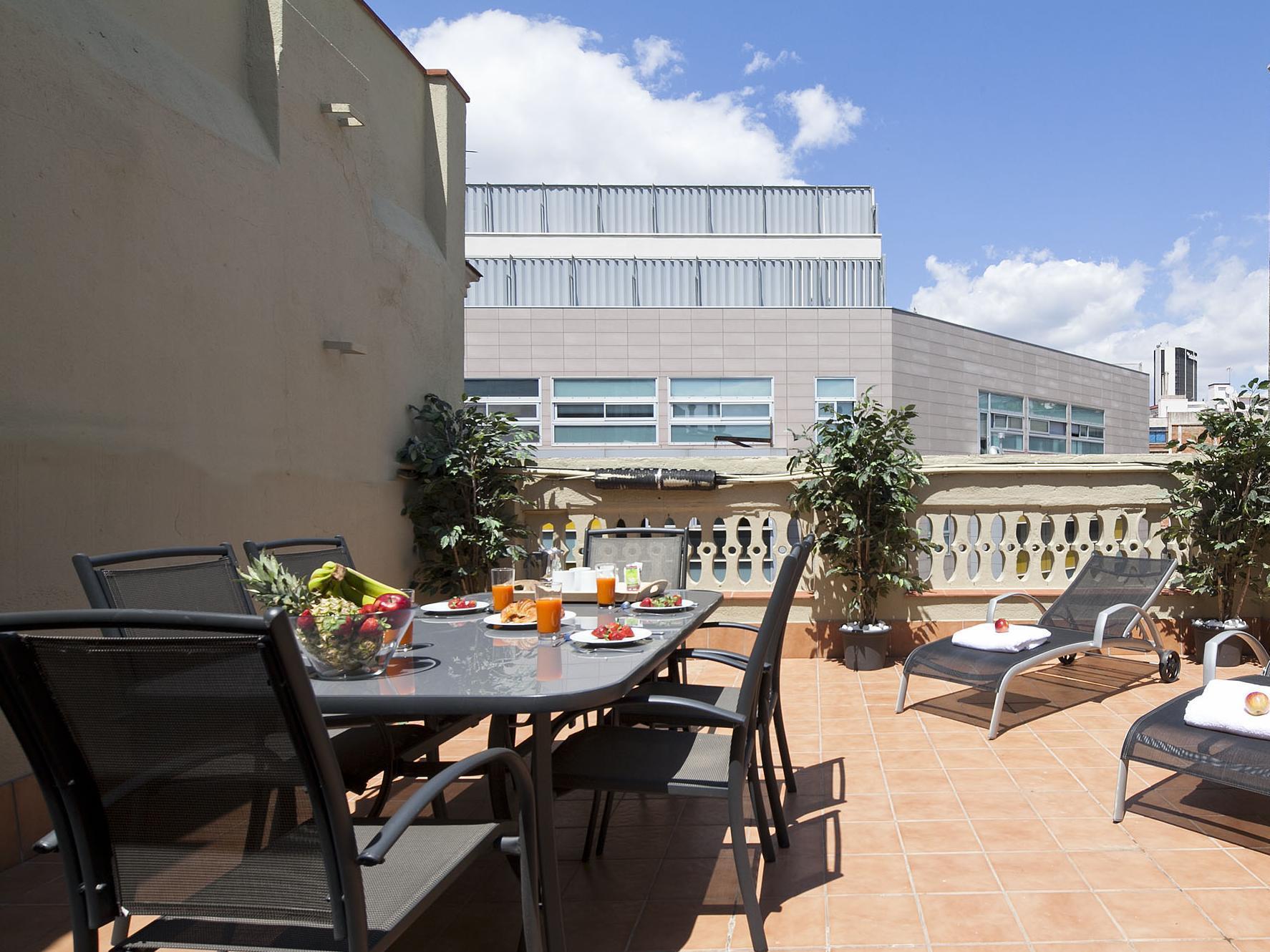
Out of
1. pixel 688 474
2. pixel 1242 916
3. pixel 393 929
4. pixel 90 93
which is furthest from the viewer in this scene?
pixel 688 474

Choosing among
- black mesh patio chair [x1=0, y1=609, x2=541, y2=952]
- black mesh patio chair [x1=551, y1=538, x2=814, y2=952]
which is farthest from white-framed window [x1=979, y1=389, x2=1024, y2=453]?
black mesh patio chair [x1=0, y1=609, x2=541, y2=952]

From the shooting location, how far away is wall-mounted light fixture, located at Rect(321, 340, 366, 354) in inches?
187

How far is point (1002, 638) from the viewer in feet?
14.1

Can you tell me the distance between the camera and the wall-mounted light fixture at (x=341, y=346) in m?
4.75

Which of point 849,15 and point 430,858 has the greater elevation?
point 849,15

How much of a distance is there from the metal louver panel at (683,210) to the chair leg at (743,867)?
21266 millimetres

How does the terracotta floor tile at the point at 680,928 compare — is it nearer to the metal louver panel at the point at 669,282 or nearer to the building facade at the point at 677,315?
the building facade at the point at 677,315

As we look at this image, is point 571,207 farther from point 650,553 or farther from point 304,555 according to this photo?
point 304,555

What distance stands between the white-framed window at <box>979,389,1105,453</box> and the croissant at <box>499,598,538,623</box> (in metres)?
24.3

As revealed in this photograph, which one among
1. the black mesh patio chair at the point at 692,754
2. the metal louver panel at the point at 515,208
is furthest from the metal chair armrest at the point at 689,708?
the metal louver panel at the point at 515,208

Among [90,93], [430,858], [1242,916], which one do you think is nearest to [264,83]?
[90,93]

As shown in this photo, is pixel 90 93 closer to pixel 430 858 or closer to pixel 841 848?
pixel 430 858

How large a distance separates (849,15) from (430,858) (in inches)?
336

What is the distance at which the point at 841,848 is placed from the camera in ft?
9.16
